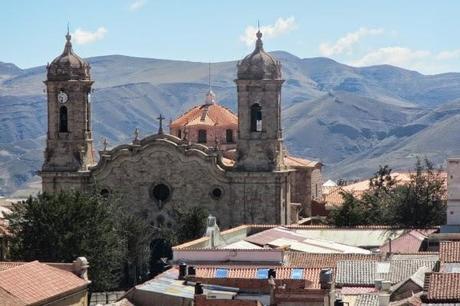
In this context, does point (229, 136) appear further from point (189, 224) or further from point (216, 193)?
point (189, 224)

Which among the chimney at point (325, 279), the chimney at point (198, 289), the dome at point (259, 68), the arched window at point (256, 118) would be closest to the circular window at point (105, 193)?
the arched window at point (256, 118)

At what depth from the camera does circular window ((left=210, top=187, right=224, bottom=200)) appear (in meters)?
90.8

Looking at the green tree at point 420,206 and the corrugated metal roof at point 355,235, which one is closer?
the corrugated metal roof at point 355,235

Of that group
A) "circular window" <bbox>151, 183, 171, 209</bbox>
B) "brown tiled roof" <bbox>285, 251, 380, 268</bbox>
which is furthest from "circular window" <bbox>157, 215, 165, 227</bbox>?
"brown tiled roof" <bbox>285, 251, 380, 268</bbox>

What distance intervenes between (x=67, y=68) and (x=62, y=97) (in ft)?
6.03

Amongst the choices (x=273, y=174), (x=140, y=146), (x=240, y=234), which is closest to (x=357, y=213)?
(x=273, y=174)

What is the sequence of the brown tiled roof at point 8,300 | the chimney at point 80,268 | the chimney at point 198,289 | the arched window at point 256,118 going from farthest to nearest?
the arched window at point 256,118 < the chimney at point 80,268 < the brown tiled roof at point 8,300 < the chimney at point 198,289

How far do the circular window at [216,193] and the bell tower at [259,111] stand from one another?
1.85m

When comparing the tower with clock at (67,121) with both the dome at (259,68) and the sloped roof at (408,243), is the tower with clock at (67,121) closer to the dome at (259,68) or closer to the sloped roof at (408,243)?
the dome at (259,68)

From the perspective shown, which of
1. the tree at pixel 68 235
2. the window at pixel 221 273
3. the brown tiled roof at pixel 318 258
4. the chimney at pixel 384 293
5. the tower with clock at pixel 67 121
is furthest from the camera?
the tower with clock at pixel 67 121

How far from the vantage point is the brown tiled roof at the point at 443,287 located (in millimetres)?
37688

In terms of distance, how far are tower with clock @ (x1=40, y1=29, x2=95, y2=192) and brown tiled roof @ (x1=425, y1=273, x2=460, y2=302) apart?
55631 mm

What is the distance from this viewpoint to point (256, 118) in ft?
301

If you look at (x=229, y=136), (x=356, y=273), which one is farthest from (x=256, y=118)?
(x=356, y=273)
